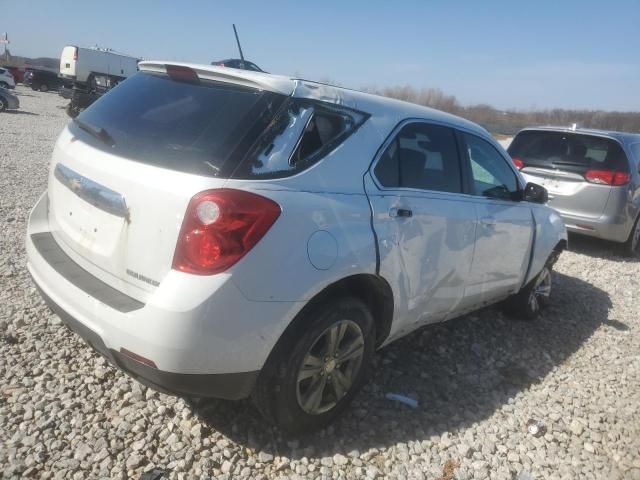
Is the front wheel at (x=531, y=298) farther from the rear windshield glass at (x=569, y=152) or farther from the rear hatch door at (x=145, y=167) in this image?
the rear hatch door at (x=145, y=167)

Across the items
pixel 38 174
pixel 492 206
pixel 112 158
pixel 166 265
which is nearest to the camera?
pixel 166 265

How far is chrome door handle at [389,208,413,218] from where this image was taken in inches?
105

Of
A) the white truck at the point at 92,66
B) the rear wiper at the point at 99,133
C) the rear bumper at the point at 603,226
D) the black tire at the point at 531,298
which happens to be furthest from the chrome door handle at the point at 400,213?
the white truck at the point at 92,66

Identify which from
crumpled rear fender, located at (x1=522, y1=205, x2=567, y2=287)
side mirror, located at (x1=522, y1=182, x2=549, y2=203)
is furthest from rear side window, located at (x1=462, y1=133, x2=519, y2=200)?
crumpled rear fender, located at (x1=522, y1=205, x2=567, y2=287)

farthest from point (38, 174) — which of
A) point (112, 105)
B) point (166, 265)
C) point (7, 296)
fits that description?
point (166, 265)

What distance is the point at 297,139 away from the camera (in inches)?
91.3

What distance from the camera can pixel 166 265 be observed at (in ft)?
6.84

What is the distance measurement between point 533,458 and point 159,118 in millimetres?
2675

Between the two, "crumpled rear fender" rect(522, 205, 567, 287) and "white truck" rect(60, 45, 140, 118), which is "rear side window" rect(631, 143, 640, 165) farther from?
"white truck" rect(60, 45, 140, 118)

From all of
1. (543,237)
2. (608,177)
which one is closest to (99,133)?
(543,237)

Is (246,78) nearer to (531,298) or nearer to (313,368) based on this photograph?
(313,368)

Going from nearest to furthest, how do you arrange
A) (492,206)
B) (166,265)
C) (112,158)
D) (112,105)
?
(166,265), (112,158), (112,105), (492,206)

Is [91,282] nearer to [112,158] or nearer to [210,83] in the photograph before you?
[112,158]

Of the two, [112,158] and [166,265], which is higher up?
[112,158]
